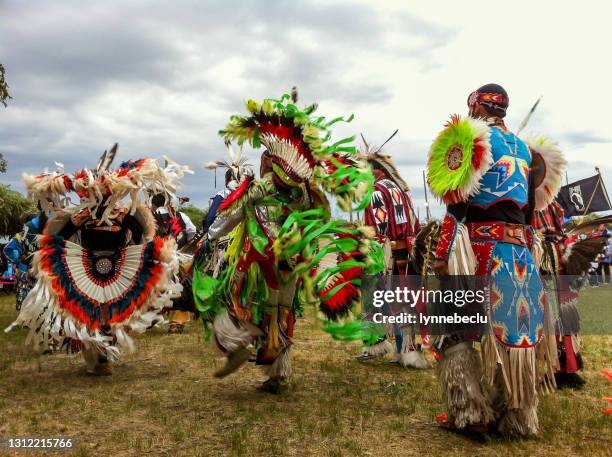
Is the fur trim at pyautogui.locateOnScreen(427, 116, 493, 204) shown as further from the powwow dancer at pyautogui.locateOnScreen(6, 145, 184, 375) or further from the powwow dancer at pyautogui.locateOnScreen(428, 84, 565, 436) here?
the powwow dancer at pyautogui.locateOnScreen(6, 145, 184, 375)

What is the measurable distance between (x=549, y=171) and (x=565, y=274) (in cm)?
124

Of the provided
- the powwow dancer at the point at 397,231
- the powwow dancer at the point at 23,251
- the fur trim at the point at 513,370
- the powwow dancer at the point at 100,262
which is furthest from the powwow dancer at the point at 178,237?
the fur trim at the point at 513,370

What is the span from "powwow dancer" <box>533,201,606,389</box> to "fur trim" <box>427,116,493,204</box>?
51.6 inches

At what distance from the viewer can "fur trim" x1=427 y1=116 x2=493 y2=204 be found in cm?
302

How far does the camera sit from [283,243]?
11.1ft

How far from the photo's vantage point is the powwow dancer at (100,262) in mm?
4383

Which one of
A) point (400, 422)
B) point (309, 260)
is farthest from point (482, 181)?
point (400, 422)

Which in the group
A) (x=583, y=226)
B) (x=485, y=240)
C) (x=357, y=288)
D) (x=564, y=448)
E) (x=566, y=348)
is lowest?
(x=564, y=448)

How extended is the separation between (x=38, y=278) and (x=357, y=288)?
8.43 ft

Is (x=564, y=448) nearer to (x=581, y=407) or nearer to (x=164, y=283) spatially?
(x=581, y=407)

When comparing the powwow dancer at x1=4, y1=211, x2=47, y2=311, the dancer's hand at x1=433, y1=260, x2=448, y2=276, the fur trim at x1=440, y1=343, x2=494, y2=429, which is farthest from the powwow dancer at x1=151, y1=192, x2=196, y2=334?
the fur trim at x1=440, y1=343, x2=494, y2=429

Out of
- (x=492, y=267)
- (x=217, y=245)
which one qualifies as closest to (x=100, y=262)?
(x=217, y=245)

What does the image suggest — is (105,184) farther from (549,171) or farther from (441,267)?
(549,171)

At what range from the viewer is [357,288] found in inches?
147
